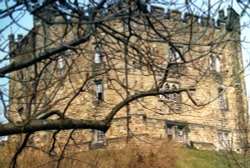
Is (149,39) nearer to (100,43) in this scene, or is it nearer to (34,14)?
(100,43)

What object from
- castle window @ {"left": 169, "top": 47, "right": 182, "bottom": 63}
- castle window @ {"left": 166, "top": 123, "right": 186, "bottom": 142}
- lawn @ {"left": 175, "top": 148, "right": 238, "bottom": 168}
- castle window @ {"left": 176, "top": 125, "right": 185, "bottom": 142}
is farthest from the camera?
castle window @ {"left": 176, "top": 125, "right": 185, "bottom": 142}

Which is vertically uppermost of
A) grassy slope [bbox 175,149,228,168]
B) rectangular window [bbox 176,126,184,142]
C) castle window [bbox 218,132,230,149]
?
rectangular window [bbox 176,126,184,142]

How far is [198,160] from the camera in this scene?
30.9m

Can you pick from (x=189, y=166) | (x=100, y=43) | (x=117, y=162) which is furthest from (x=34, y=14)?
(x=189, y=166)

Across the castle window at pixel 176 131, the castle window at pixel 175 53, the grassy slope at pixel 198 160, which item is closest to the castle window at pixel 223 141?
the grassy slope at pixel 198 160

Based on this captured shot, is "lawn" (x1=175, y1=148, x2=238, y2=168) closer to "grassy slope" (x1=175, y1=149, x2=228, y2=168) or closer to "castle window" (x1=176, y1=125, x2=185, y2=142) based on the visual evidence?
"grassy slope" (x1=175, y1=149, x2=228, y2=168)

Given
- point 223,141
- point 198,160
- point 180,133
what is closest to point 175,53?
point 223,141

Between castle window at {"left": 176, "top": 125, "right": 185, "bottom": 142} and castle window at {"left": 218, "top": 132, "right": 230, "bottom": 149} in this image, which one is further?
castle window at {"left": 176, "top": 125, "right": 185, "bottom": 142}

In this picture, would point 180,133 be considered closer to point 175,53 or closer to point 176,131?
point 176,131

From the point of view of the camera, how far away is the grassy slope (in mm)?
29406

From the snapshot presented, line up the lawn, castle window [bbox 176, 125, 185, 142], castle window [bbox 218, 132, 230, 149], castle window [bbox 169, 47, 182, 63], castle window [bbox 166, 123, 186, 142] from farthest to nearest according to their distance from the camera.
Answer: castle window [bbox 176, 125, 185, 142] < castle window [bbox 166, 123, 186, 142] < the lawn < castle window [bbox 218, 132, 230, 149] < castle window [bbox 169, 47, 182, 63]

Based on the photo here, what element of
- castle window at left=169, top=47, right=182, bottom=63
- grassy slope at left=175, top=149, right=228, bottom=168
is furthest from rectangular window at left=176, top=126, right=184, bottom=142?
castle window at left=169, top=47, right=182, bottom=63

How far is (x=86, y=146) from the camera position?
3372 cm

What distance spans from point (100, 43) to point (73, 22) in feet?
3.01
